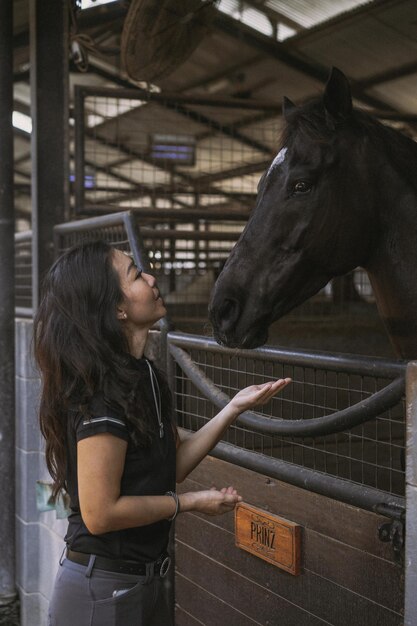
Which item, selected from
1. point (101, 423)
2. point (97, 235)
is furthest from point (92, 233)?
point (101, 423)

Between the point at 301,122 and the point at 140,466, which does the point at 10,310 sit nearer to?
the point at 301,122

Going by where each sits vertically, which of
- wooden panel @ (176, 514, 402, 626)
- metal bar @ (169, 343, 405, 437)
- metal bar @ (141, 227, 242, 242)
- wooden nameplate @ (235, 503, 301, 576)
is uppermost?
metal bar @ (141, 227, 242, 242)

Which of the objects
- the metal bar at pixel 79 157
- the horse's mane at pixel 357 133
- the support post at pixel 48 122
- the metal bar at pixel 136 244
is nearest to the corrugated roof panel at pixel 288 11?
the metal bar at pixel 79 157

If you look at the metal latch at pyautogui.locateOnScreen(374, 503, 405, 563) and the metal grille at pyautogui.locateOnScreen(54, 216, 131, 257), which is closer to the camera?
the metal latch at pyautogui.locateOnScreen(374, 503, 405, 563)

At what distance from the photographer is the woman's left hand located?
5.48 feet

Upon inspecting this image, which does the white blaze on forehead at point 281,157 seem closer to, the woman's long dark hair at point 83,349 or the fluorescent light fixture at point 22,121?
the woman's long dark hair at point 83,349

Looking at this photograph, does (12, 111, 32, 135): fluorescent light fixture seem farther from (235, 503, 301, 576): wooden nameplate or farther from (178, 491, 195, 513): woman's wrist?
(178, 491, 195, 513): woman's wrist

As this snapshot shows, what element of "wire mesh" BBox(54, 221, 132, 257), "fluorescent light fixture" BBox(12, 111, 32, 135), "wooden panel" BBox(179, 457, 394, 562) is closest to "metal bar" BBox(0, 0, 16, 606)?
"wire mesh" BBox(54, 221, 132, 257)

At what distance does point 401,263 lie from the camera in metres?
2.30

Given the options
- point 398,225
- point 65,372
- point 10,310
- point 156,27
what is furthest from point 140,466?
point 156,27

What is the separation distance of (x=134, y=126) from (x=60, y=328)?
Result: 10199 millimetres

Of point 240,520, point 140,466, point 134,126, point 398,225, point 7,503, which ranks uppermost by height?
point 134,126

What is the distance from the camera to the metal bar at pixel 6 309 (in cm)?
383

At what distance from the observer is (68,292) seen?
161 cm
